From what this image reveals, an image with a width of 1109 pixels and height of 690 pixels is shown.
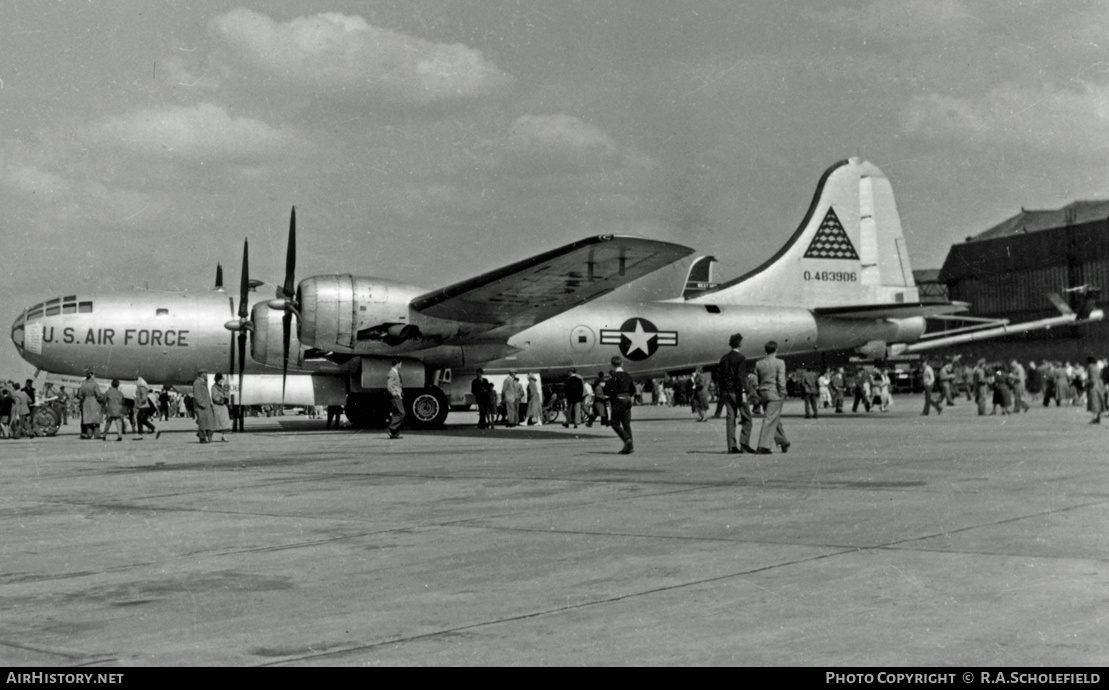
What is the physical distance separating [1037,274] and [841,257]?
45236mm

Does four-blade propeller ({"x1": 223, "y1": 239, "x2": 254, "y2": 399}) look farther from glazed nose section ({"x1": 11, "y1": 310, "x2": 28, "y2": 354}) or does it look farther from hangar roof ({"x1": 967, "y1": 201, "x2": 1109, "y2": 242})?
hangar roof ({"x1": 967, "y1": 201, "x2": 1109, "y2": 242})

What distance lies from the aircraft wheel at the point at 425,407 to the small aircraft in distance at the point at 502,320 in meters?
0.03

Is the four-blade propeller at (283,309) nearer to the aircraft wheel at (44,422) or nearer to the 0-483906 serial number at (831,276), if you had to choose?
the aircraft wheel at (44,422)

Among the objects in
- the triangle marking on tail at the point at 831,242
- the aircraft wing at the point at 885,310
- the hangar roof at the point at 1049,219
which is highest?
the hangar roof at the point at 1049,219

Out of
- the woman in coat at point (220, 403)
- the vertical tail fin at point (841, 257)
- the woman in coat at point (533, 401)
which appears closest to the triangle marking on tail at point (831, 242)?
the vertical tail fin at point (841, 257)

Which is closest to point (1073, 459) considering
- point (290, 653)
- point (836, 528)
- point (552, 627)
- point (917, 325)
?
point (836, 528)

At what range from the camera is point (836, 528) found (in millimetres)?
7785

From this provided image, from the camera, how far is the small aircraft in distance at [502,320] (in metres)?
22.7

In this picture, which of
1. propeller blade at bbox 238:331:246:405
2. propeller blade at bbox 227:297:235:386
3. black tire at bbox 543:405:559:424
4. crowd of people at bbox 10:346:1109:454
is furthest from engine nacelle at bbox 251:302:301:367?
black tire at bbox 543:405:559:424

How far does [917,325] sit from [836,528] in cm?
2466

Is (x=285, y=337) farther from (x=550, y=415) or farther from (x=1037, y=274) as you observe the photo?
(x=1037, y=274)

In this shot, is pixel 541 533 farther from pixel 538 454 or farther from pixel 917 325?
pixel 917 325

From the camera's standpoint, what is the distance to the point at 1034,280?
7038 cm

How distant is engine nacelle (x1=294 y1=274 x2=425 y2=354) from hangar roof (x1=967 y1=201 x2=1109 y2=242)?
58.2 meters
